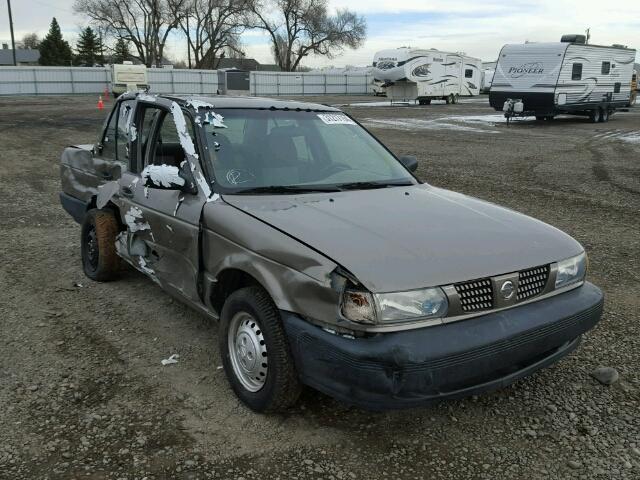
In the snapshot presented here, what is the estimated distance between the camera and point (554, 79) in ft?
73.9

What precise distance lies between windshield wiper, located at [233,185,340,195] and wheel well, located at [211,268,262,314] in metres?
0.52

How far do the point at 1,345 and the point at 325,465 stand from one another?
255 centimetres

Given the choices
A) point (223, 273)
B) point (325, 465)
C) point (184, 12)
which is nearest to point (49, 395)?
point (223, 273)

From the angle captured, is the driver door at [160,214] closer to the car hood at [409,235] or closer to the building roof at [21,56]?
the car hood at [409,235]

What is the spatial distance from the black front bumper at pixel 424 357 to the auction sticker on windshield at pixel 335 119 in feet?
6.90

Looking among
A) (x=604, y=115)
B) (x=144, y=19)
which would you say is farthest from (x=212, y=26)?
(x=604, y=115)

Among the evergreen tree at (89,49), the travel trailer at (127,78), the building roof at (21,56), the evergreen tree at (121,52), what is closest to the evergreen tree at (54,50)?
the evergreen tree at (89,49)

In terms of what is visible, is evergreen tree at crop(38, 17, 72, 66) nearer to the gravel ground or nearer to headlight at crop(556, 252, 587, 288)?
the gravel ground

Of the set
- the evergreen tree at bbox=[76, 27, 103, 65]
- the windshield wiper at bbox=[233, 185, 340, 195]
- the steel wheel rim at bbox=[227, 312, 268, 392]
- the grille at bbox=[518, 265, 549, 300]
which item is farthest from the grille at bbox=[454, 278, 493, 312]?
the evergreen tree at bbox=[76, 27, 103, 65]

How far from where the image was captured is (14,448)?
2908 millimetres

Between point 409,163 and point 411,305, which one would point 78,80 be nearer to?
point 409,163

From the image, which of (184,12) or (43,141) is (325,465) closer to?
(43,141)

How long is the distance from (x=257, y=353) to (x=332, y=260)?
76 cm

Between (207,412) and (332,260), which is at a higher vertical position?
(332,260)
